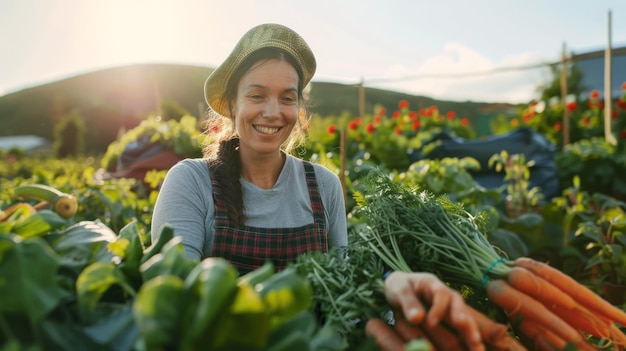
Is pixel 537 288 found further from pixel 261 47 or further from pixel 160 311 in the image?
pixel 261 47

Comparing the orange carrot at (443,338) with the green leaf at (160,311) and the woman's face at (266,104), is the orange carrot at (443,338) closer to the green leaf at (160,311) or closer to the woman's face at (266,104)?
the green leaf at (160,311)

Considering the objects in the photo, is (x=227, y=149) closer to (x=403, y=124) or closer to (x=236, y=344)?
(x=236, y=344)

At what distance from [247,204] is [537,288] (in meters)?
1.01

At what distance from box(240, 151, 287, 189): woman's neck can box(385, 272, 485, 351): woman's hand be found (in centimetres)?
99

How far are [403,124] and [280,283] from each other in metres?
7.04

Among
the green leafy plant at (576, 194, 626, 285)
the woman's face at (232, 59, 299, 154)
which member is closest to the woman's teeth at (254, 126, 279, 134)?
the woman's face at (232, 59, 299, 154)

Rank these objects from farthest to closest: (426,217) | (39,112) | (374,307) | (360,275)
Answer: (39,112) → (426,217) → (360,275) → (374,307)

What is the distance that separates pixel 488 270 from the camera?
1220mm

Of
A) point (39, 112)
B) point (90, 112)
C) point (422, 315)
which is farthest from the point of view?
point (39, 112)

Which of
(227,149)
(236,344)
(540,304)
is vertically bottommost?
(540,304)

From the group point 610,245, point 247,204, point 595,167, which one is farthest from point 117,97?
point 247,204

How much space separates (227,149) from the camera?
1936 mm

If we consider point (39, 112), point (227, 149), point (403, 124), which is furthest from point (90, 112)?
point (227, 149)

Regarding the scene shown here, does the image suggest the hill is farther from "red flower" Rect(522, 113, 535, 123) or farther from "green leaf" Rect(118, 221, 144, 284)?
"green leaf" Rect(118, 221, 144, 284)
